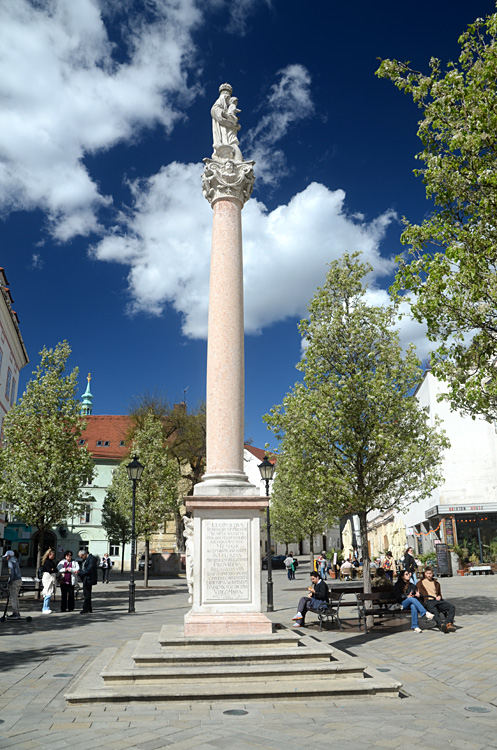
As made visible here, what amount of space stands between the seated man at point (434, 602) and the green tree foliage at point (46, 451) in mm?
14296

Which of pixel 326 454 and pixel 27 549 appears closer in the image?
pixel 326 454

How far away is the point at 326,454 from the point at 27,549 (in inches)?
1721

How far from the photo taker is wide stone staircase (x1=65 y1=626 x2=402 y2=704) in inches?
300

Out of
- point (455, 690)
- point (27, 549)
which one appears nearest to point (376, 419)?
point (455, 690)

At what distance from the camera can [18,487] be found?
76.2ft

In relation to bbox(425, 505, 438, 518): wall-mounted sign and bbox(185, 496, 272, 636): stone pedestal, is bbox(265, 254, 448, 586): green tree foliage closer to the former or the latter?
bbox(185, 496, 272, 636): stone pedestal

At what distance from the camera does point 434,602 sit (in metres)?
14.8

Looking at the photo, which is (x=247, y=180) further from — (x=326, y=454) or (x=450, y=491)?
(x=450, y=491)

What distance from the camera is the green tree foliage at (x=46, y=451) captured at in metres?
23.3

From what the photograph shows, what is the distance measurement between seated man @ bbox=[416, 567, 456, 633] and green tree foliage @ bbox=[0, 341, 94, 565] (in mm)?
14296

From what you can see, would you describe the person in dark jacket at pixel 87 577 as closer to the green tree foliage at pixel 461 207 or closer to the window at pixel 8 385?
the green tree foliage at pixel 461 207

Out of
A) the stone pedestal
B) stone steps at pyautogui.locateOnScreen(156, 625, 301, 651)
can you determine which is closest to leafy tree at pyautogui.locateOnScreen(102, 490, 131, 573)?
the stone pedestal

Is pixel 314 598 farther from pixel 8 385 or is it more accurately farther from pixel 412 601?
pixel 8 385

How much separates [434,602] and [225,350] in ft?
28.2
